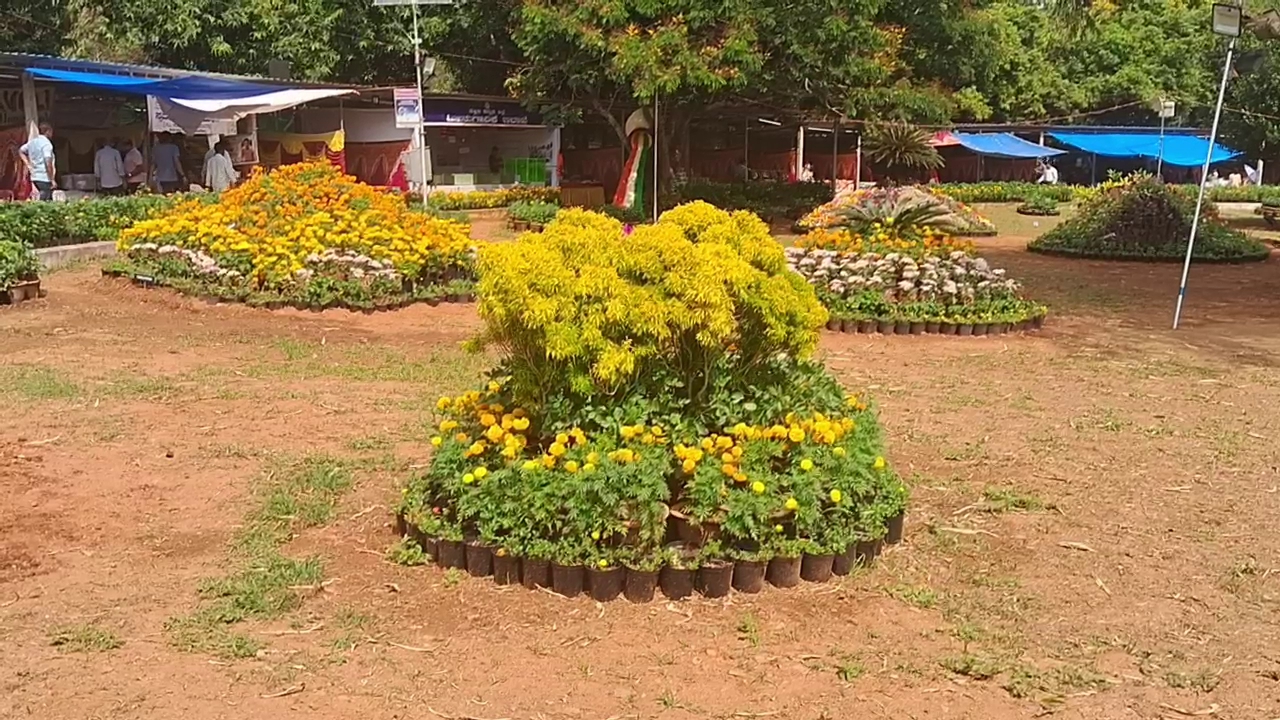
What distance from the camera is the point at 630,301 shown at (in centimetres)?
462

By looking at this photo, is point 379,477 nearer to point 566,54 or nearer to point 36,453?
point 36,453

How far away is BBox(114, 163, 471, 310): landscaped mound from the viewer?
11086 millimetres

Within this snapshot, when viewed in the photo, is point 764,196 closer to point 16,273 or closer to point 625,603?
point 16,273

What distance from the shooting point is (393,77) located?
31.1 m

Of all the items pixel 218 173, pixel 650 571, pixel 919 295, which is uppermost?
pixel 218 173

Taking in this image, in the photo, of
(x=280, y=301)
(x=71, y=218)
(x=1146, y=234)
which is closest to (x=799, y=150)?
(x=1146, y=234)

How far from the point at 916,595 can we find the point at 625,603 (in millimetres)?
1080

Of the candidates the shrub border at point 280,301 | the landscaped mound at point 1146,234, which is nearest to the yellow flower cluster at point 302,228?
the shrub border at point 280,301

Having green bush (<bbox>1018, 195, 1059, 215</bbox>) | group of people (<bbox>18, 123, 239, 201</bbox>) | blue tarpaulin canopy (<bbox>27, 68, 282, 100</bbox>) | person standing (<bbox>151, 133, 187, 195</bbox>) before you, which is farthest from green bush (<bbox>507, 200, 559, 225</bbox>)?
green bush (<bbox>1018, 195, 1059, 215</bbox>)

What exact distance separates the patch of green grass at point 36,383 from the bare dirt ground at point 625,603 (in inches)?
1.3

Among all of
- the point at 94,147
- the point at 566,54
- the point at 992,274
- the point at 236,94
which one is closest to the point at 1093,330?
the point at 992,274

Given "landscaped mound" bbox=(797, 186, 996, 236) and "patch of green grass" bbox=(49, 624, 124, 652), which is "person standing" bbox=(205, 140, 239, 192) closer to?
"landscaped mound" bbox=(797, 186, 996, 236)

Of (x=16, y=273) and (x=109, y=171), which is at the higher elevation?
(x=109, y=171)

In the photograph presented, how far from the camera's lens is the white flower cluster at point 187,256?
11.3m
